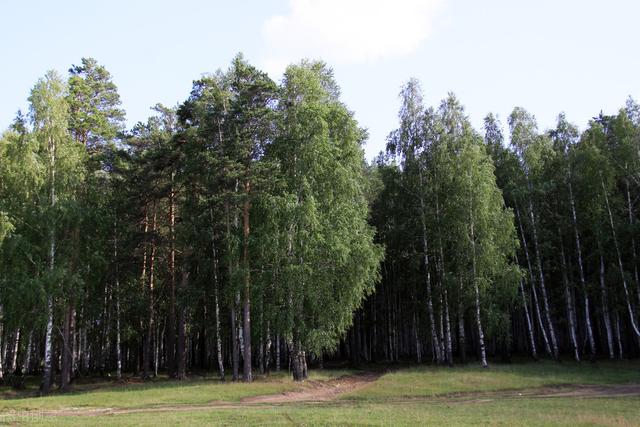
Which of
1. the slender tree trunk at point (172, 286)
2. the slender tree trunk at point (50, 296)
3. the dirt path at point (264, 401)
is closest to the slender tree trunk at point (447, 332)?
the dirt path at point (264, 401)

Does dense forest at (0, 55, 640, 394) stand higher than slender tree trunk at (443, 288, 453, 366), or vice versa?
dense forest at (0, 55, 640, 394)

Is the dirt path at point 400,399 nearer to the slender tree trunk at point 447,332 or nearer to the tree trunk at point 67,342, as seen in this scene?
the slender tree trunk at point 447,332

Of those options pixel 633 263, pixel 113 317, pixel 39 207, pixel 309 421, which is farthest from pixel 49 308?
pixel 633 263

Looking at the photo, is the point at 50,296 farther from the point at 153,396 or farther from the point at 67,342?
the point at 153,396

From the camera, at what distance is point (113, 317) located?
1406 inches

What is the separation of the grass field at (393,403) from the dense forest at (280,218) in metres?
3.68

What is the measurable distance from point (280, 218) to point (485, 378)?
13610 mm

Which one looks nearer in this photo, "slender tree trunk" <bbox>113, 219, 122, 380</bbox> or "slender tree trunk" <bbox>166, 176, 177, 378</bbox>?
"slender tree trunk" <bbox>166, 176, 177, 378</bbox>

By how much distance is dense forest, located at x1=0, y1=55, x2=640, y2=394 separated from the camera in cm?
2895

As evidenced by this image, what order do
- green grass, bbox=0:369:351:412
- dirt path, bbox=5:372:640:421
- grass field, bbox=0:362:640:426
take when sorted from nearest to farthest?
1. grass field, bbox=0:362:640:426
2. dirt path, bbox=5:372:640:421
3. green grass, bbox=0:369:351:412

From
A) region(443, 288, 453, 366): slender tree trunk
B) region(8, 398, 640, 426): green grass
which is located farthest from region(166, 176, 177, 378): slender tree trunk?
region(443, 288, 453, 366): slender tree trunk

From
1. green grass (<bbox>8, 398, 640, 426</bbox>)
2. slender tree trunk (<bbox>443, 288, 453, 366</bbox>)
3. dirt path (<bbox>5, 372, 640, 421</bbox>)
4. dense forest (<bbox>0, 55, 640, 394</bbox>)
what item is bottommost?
dirt path (<bbox>5, 372, 640, 421</bbox>)

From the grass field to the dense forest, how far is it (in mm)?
3684

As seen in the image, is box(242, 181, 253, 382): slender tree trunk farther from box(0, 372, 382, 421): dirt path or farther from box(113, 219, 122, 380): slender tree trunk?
box(113, 219, 122, 380): slender tree trunk
